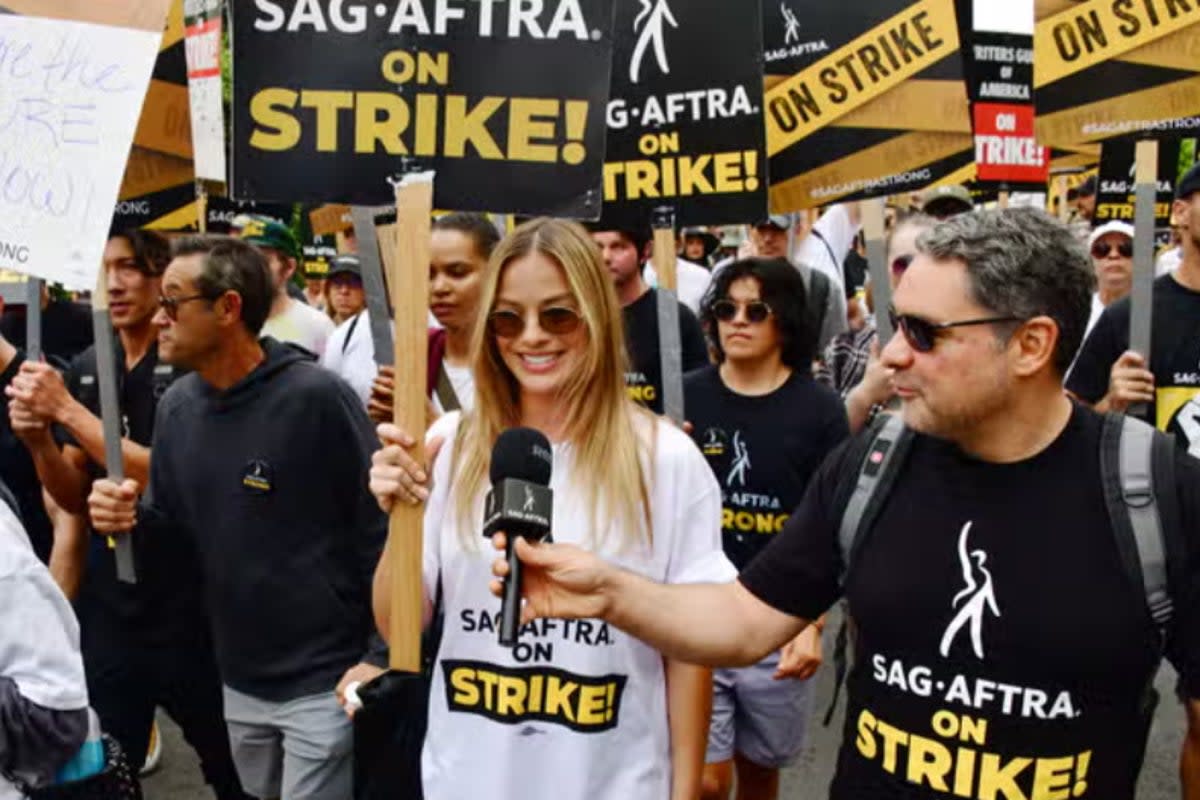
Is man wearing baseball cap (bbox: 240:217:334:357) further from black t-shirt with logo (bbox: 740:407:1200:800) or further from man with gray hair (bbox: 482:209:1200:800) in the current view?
black t-shirt with logo (bbox: 740:407:1200:800)

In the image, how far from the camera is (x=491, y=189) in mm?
2785

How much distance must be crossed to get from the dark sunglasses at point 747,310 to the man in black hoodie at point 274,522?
1394 mm

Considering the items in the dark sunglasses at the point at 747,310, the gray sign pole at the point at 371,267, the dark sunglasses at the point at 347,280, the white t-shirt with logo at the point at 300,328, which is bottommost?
the white t-shirt with logo at the point at 300,328

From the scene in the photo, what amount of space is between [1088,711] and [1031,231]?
814mm

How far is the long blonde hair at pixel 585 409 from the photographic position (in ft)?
8.52

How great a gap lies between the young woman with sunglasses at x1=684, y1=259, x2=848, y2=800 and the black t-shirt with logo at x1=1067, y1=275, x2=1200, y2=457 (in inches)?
35.9

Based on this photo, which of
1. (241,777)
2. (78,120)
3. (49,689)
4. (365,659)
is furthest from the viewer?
(241,777)

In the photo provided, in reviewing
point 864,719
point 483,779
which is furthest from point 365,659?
point 864,719

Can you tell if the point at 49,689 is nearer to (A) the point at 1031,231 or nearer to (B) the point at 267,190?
(B) the point at 267,190

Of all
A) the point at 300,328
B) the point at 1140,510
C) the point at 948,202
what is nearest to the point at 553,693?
the point at 1140,510

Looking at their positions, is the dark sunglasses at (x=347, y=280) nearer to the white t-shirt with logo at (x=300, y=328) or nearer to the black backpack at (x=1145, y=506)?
the white t-shirt with logo at (x=300, y=328)

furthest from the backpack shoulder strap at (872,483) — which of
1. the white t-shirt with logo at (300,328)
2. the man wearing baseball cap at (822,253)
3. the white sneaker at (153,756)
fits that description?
the white t-shirt with logo at (300,328)

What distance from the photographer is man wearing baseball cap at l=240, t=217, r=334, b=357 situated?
6926 mm

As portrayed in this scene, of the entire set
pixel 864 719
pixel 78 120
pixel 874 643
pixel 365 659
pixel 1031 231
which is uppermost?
pixel 78 120
